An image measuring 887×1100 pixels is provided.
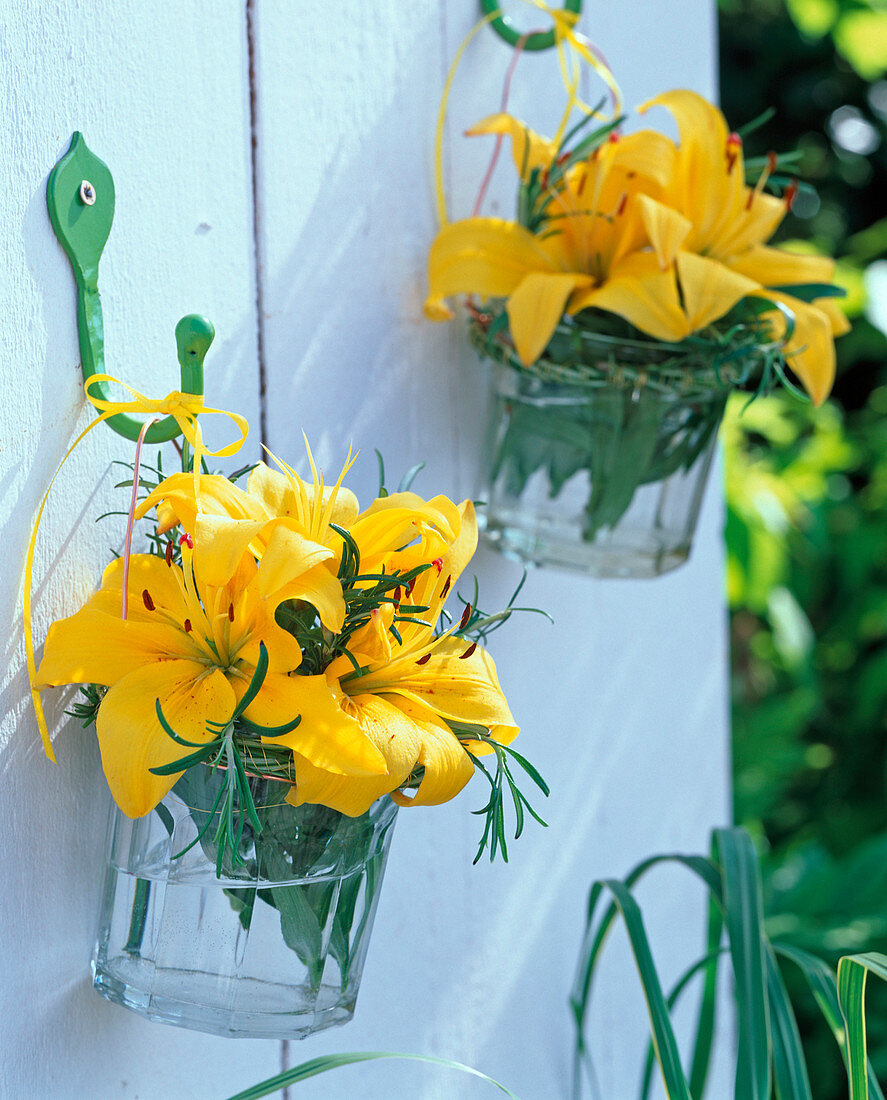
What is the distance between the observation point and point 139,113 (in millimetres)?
556

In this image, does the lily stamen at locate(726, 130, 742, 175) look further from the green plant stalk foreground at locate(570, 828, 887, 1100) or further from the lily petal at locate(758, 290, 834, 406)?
the green plant stalk foreground at locate(570, 828, 887, 1100)

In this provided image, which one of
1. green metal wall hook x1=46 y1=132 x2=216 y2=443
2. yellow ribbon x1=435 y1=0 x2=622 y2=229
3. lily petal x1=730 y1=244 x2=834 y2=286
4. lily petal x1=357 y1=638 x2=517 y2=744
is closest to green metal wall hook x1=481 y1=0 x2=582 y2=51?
yellow ribbon x1=435 y1=0 x2=622 y2=229

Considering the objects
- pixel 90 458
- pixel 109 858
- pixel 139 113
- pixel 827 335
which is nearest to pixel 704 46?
pixel 827 335

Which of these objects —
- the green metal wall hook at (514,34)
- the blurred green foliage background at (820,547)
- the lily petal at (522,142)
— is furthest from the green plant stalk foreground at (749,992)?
the blurred green foliage background at (820,547)

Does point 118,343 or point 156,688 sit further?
point 118,343

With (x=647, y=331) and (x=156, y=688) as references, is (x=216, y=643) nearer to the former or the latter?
(x=156, y=688)

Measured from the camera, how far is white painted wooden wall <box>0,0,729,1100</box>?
1.66 ft

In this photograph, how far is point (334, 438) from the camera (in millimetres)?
689

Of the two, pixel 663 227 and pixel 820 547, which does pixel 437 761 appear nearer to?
pixel 663 227

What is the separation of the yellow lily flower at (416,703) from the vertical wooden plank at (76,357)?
15 centimetres

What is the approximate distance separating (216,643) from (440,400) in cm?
36

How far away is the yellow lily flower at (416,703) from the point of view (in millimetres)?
435

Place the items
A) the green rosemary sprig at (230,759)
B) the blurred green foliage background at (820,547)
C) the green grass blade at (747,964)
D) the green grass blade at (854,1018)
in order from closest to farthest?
the green rosemary sprig at (230,759) → the green grass blade at (854,1018) → the green grass blade at (747,964) → the blurred green foliage background at (820,547)

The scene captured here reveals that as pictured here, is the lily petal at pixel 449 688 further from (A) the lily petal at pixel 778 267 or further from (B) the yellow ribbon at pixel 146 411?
(A) the lily petal at pixel 778 267
